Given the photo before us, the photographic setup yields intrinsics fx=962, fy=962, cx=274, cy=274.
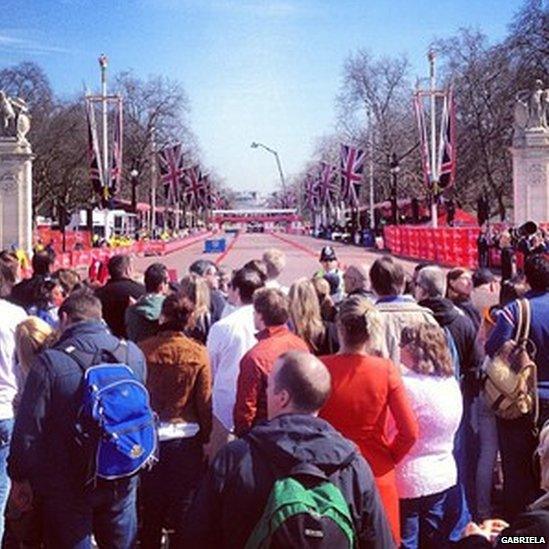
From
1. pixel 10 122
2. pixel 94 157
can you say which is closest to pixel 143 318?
pixel 10 122

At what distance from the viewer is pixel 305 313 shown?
6.39 metres

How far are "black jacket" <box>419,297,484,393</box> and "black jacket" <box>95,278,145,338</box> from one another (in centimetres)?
245

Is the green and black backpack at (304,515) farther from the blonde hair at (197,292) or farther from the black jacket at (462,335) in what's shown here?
the black jacket at (462,335)

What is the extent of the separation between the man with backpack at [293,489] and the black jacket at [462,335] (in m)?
3.50

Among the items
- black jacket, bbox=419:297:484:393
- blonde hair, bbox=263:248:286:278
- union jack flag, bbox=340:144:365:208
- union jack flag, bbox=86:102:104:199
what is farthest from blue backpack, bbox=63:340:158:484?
union jack flag, bbox=340:144:365:208

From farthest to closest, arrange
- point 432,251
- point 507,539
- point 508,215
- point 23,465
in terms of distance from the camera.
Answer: point 508,215, point 432,251, point 23,465, point 507,539

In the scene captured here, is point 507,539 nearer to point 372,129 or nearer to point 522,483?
point 522,483

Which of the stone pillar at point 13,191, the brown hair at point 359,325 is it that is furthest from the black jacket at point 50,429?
the stone pillar at point 13,191

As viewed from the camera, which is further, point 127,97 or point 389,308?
point 127,97

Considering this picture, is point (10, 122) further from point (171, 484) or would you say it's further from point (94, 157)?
point (171, 484)

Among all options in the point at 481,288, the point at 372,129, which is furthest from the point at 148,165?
the point at 481,288

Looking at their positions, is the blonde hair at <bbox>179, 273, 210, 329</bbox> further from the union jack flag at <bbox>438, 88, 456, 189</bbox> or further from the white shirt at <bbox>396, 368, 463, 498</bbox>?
the union jack flag at <bbox>438, 88, 456, 189</bbox>

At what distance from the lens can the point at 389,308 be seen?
6145 millimetres

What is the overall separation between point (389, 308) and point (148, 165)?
80539 mm
